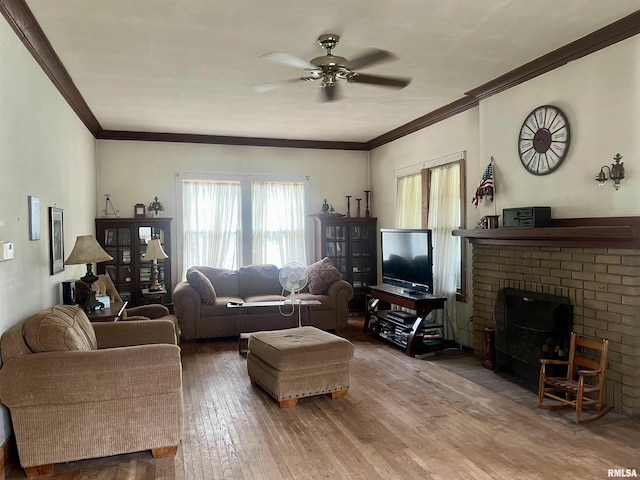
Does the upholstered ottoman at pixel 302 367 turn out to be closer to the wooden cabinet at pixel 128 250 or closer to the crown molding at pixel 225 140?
the wooden cabinet at pixel 128 250

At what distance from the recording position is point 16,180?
9.94 ft

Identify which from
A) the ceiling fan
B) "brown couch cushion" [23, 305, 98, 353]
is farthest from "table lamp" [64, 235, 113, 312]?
the ceiling fan

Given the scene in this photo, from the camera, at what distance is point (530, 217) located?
399 cm

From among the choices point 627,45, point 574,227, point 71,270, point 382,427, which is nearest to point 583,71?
point 627,45

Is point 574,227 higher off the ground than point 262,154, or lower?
lower

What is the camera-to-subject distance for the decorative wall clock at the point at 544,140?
390cm

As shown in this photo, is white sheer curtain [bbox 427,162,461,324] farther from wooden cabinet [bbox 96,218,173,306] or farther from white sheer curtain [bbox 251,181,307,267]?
wooden cabinet [bbox 96,218,173,306]

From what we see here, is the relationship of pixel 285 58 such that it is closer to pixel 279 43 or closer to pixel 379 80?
pixel 279 43

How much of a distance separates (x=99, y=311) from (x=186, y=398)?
1055 mm

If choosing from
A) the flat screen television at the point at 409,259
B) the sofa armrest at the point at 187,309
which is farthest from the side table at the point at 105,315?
the flat screen television at the point at 409,259

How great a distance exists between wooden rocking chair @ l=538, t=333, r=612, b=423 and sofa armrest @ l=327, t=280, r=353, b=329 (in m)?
2.97

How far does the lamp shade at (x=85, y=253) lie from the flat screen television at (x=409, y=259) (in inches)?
130

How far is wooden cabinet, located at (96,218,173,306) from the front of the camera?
6.37 metres

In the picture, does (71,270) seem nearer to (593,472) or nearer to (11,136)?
(11,136)
